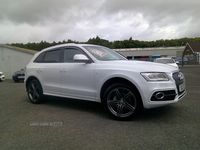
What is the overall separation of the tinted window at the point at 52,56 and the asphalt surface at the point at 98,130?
1.47 m

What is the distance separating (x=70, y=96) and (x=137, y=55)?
2215 inches

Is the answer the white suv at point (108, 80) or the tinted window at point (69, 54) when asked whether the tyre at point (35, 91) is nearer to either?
the white suv at point (108, 80)

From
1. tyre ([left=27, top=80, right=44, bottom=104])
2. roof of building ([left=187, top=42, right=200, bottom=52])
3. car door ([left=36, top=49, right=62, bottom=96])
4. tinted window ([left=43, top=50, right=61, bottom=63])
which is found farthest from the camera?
roof of building ([left=187, top=42, right=200, bottom=52])

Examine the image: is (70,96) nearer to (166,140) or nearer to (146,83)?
(146,83)

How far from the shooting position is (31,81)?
5.06 metres

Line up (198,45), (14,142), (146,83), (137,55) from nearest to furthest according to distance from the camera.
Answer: (14,142) < (146,83) < (198,45) < (137,55)

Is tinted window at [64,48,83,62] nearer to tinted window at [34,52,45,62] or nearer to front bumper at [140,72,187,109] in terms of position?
tinted window at [34,52,45,62]

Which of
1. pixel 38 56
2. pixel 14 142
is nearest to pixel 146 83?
pixel 14 142

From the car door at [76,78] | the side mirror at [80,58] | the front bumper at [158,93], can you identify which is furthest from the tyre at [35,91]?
the front bumper at [158,93]

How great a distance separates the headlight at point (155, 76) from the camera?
2.96m

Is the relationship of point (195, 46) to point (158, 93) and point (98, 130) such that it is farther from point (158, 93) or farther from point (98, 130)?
point (98, 130)

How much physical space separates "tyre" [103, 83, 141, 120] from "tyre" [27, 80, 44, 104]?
2399mm

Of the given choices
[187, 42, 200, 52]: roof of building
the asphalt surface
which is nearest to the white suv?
the asphalt surface

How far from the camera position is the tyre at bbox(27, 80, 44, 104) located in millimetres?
4816
